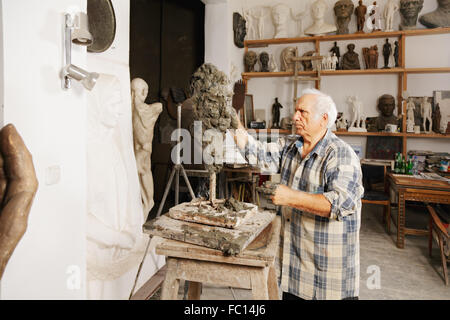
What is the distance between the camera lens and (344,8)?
5105 millimetres

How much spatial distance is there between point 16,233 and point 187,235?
1.99ft

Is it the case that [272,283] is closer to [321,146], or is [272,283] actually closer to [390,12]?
[321,146]

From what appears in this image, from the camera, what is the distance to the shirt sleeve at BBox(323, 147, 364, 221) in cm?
146

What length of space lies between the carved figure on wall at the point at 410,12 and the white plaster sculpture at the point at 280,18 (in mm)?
1678

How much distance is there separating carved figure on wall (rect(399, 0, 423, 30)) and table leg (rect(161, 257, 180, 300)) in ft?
16.8

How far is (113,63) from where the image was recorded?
2.29 metres

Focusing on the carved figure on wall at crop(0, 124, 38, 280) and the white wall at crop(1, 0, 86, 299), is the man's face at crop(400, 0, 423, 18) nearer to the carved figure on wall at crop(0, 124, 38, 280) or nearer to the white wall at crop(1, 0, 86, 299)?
the white wall at crop(1, 0, 86, 299)

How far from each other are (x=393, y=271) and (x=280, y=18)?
13.3 ft

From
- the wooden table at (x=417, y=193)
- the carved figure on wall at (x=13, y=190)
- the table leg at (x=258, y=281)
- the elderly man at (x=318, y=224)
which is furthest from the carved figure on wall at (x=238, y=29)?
the carved figure on wall at (x=13, y=190)

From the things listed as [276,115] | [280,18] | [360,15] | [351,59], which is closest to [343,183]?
[276,115]

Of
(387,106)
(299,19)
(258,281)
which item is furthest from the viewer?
(299,19)

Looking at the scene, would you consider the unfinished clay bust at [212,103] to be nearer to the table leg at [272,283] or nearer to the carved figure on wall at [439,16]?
the table leg at [272,283]

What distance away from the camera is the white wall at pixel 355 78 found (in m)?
4.93

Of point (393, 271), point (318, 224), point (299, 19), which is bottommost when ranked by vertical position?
point (393, 271)
